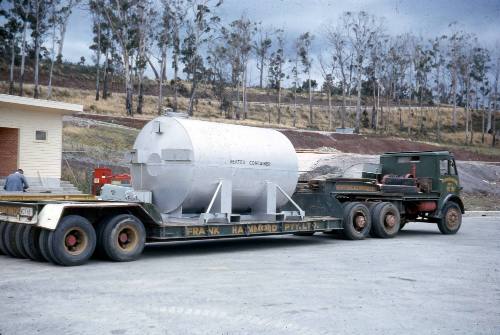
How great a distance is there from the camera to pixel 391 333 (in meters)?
6.77

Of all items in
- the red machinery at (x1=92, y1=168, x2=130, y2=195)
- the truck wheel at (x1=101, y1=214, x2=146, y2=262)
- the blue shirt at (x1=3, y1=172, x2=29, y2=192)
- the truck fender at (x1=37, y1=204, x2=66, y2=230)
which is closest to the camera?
the truck fender at (x1=37, y1=204, x2=66, y2=230)

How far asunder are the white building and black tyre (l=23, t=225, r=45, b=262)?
45.6ft

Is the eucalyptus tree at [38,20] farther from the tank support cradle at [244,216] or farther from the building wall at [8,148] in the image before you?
the tank support cradle at [244,216]

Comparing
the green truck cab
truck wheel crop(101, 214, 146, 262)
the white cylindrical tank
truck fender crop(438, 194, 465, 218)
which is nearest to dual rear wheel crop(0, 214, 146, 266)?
truck wheel crop(101, 214, 146, 262)

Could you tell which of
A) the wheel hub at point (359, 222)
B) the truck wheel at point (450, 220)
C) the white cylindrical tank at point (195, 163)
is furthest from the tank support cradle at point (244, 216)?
the truck wheel at point (450, 220)

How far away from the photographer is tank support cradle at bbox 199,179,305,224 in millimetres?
13648

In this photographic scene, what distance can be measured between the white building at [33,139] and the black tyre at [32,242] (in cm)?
1389

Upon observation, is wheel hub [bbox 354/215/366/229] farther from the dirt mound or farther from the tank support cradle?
the dirt mound

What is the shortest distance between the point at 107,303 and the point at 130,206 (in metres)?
4.28

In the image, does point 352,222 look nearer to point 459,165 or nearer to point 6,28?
point 459,165

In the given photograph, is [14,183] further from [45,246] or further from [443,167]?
[443,167]

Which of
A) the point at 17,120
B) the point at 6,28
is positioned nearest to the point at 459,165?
the point at 17,120

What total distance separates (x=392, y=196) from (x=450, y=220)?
7.96 ft

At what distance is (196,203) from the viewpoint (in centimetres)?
1384
